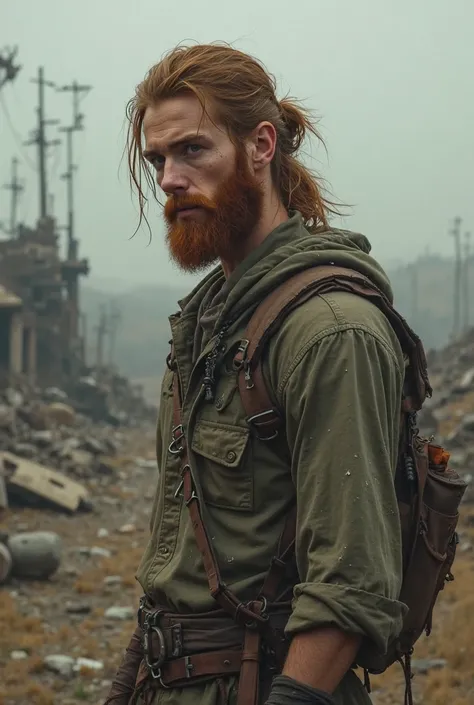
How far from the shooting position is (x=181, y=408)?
7.98 feet

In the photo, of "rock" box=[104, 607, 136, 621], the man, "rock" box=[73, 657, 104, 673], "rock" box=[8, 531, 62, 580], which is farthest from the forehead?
"rock" box=[8, 531, 62, 580]

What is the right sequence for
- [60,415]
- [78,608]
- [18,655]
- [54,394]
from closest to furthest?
1. [18,655]
2. [78,608]
3. [60,415]
4. [54,394]

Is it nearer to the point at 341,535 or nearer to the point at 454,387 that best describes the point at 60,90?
the point at 454,387

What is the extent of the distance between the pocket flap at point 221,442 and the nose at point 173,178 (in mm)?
577

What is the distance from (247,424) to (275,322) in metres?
0.24

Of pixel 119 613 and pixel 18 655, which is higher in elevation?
pixel 18 655

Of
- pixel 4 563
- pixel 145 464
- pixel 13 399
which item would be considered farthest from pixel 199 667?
pixel 13 399

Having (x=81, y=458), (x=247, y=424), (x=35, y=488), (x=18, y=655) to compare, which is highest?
(x=247, y=424)

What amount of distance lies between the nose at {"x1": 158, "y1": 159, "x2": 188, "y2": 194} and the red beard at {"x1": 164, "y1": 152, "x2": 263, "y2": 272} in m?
0.03

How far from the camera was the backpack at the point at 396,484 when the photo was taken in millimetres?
2131

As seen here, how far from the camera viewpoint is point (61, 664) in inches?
294

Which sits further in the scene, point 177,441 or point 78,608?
point 78,608

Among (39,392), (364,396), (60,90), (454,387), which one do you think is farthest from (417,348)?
(60,90)

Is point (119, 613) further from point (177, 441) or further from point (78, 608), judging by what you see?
point (177, 441)
